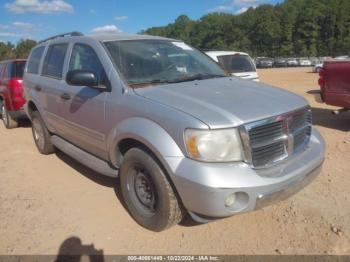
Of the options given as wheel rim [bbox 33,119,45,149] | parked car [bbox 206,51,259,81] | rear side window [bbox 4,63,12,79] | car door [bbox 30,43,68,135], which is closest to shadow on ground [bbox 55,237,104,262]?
car door [bbox 30,43,68,135]

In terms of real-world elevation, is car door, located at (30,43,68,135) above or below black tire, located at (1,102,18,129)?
above

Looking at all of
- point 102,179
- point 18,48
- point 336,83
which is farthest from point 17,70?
point 18,48

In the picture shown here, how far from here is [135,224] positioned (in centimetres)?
383

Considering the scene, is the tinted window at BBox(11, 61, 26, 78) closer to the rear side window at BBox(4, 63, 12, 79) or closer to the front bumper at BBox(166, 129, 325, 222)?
the rear side window at BBox(4, 63, 12, 79)

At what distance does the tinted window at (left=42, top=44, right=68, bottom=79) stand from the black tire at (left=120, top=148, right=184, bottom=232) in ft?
6.89

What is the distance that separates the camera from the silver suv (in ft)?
9.83

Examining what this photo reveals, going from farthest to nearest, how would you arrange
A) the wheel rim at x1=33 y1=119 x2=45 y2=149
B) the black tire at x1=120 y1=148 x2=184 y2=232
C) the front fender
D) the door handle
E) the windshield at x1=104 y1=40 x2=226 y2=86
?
the wheel rim at x1=33 y1=119 x2=45 y2=149 → the door handle → the windshield at x1=104 y1=40 x2=226 y2=86 → the black tire at x1=120 y1=148 x2=184 y2=232 → the front fender

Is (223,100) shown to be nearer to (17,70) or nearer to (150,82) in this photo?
(150,82)

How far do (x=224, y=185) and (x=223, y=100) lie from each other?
86 centimetres

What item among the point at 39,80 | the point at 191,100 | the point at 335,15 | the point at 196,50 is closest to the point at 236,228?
the point at 191,100

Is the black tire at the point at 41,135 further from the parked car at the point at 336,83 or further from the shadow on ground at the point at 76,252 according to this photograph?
the parked car at the point at 336,83

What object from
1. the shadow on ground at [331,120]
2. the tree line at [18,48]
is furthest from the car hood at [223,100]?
the tree line at [18,48]

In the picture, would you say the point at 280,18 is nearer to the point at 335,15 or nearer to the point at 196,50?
the point at 335,15

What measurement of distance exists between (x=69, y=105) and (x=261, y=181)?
109 inches
